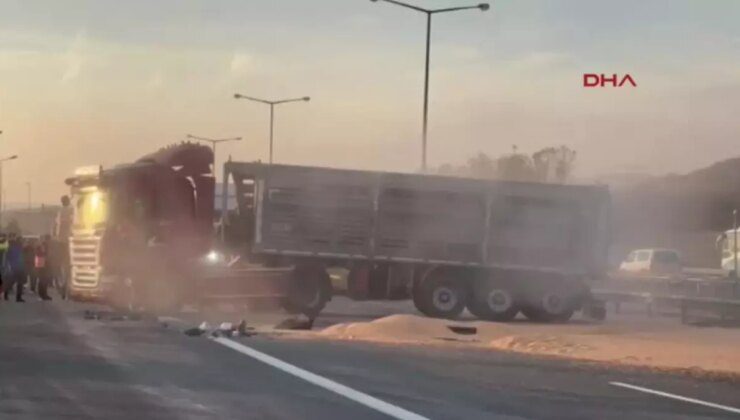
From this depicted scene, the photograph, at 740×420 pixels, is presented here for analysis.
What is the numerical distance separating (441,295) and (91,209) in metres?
7.84

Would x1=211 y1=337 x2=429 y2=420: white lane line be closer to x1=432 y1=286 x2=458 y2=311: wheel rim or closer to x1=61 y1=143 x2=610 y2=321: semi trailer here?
x1=61 y1=143 x2=610 y2=321: semi trailer

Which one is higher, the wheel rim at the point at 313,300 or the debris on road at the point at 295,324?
the wheel rim at the point at 313,300

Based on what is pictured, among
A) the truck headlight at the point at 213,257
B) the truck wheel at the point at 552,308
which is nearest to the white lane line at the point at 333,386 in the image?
the truck headlight at the point at 213,257

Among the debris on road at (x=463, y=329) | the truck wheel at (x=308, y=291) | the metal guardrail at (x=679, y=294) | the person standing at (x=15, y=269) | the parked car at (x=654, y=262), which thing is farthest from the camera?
the parked car at (x=654, y=262)

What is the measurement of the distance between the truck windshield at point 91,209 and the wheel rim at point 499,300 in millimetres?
8398

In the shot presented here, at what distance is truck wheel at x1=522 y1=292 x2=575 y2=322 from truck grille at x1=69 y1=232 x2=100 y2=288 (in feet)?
30.1

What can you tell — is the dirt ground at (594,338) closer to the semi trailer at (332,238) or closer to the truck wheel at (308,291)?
the semi trailer at (332,238)

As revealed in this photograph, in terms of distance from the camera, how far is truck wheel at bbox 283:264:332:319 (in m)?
28.0

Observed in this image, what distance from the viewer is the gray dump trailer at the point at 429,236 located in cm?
2800

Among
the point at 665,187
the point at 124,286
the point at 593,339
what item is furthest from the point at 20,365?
the point at 665,187

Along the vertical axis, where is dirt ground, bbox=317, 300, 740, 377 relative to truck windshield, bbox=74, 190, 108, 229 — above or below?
below

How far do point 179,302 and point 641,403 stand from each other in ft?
53.3

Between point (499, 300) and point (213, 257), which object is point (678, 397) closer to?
point (499, 300)

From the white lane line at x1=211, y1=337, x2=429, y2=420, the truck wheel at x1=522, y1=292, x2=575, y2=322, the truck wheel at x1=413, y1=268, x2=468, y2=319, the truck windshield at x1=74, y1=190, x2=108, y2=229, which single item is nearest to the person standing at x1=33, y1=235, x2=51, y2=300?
the truck windshield at x1=74, y1=190, x2=108, y2=229
